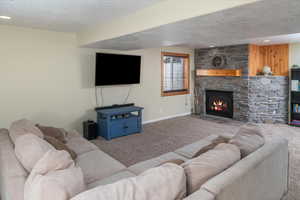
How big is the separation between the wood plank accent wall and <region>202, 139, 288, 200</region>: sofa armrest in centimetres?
457

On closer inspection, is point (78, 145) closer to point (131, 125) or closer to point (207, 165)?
point (207, 165)

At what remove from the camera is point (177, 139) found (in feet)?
15.1

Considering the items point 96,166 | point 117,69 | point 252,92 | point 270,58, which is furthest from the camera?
point 270,58

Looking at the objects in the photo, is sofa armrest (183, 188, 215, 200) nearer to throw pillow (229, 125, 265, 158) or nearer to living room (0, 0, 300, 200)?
living room (0, 0, 300, 200)

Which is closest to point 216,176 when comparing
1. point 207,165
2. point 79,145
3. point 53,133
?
point 207,165

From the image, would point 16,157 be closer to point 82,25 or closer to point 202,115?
point 82,25

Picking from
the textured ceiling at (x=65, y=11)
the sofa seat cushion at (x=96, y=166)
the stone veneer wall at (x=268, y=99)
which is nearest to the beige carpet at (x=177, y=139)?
the stone veneer wall at (x=268, y=99)

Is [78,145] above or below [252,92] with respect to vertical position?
below

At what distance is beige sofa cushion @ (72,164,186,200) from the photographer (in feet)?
3.53

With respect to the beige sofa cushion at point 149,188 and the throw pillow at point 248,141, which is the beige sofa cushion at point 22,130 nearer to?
the beige sofa cushion at point 149,188

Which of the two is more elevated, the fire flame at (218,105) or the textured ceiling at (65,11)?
the textured ceiling at (65,11)

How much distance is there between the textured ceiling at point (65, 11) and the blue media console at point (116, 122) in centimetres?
194

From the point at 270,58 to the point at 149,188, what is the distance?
21.9 ft

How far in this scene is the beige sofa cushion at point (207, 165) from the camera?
4.57ft
